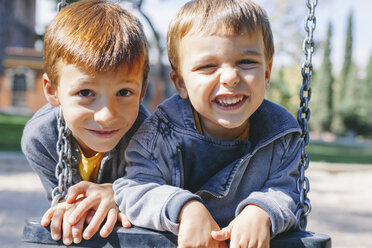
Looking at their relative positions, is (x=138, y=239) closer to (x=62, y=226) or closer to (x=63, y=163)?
(x=62, y=226)

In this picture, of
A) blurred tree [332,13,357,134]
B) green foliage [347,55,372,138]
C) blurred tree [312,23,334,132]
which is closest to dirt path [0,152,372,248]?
blurred tree [312,23,334,132]

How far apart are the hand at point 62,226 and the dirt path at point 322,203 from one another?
1822 millimetres

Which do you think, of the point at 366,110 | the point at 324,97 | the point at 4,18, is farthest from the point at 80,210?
the point at 366,110

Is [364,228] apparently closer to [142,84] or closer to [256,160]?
[256,160]

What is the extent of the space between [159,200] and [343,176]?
676 cm

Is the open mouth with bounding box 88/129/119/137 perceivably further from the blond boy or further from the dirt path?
→ the dirt path

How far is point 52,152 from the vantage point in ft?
5.59

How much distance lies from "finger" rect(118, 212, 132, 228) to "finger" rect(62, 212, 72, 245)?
6.4 inches

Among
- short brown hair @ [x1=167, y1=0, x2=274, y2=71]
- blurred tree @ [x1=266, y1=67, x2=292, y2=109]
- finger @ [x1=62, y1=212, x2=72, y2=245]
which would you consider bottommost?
blurred tree @ [x1=266, y1=67, x2=292, y2=109]

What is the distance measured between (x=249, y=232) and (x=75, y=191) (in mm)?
609

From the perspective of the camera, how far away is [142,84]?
1.54m

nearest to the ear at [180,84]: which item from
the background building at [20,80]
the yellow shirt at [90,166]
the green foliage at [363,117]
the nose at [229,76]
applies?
the nose at [229,76]

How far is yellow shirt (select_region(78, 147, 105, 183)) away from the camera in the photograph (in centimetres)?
170

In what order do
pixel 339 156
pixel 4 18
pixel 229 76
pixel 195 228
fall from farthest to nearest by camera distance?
pixel 339 156, pixel 4 18, pixel 229 76, pixel 195 228
